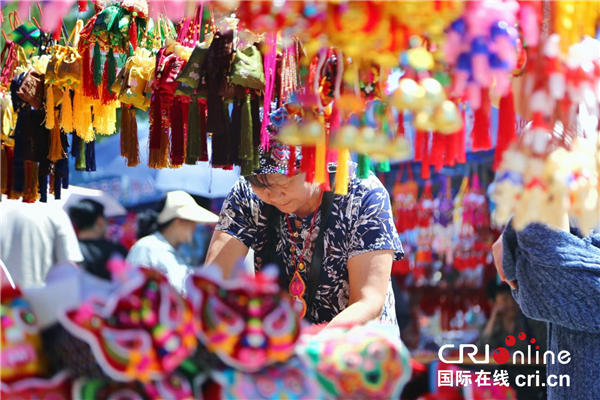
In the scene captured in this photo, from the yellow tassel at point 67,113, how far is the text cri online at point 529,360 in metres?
1.52

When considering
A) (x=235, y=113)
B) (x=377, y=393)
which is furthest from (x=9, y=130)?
(x=377, y=393)

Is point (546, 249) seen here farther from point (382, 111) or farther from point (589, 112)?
point (382, 111)

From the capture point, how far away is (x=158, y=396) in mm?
1083

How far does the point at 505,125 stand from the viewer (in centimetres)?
126

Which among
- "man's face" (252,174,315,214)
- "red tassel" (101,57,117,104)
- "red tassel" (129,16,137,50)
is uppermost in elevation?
"red tassel" (129,16,137,50)

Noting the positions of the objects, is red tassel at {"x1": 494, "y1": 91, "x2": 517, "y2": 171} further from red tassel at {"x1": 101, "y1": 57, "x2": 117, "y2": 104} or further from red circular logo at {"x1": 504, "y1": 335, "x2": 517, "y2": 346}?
red circular logo at {"x1": 504, "y1": 335, "x2": 517, "y2": 346}

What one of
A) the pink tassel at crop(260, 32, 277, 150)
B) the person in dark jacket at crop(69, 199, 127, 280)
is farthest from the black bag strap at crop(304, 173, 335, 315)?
the person in dark jacket at crop(69, 199, 127, 280)

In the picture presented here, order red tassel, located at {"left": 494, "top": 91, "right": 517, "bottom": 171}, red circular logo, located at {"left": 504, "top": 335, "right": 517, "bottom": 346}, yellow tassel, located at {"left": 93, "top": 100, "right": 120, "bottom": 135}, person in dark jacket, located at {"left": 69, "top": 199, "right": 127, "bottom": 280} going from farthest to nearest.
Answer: red circular logo, located at {"left": 504, "top": 335, "right": 517, "bottom": 346}, person in dark jacket, located at {"left": 69, "top": 199, "right": 127, "bottom": 280}, yellow tassel, located at {"left": 93, "top": 100, "right": 120, "bottom": 135}, red tassel, located at {"left": 494, "top": 91, "right": 517, "bottom": 171}

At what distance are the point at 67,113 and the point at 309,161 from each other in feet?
3.21

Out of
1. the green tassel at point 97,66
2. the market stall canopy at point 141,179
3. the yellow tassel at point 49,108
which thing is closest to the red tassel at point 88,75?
the green tassel at point 97,66

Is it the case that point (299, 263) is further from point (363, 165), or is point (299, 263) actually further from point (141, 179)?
point (141, 179)

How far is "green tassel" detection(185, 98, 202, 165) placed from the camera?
174cm

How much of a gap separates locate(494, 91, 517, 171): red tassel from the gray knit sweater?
14.9 inches

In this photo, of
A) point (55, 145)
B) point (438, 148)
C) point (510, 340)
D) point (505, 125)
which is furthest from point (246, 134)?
point (510, 340)
